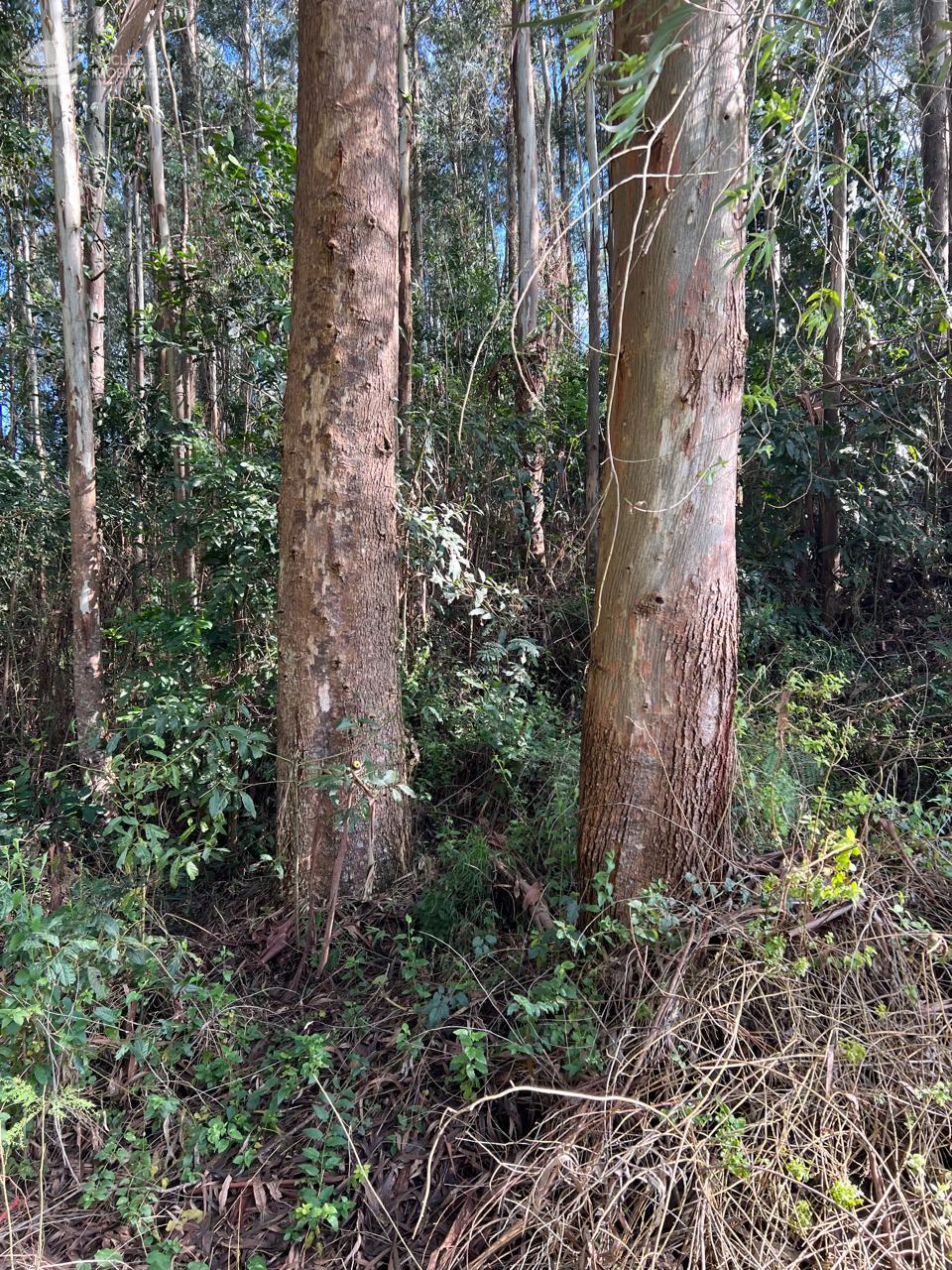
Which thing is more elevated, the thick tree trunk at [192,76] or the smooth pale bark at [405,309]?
the thick tree trunk at [192,76]

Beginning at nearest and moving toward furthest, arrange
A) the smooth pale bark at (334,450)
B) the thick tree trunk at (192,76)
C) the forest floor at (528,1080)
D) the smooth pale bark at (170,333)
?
1. the forest floor at (528,1080)
2. the smooth pale bark at (334,450)
3. the smooth pale bark at (170,333)
4. the thick tree trunk at (192,76)

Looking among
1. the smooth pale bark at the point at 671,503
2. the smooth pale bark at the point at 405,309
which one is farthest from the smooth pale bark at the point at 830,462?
the smooth pale bark at the point at 671,503

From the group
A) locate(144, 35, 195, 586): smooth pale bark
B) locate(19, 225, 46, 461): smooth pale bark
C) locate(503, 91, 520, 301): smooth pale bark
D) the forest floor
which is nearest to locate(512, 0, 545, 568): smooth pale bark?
locate(503, 91, 520, 301): smooth pale bark

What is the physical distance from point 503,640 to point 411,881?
1911 mm

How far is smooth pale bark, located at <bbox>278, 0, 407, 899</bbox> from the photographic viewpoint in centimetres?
311

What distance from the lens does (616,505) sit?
2.42 m

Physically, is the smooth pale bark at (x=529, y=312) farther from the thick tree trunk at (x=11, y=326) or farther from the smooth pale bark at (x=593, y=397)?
the thick tree trunk at (x=11, y=326)

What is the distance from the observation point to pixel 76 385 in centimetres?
446

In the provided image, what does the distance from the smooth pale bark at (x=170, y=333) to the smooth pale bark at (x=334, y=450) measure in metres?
1.61

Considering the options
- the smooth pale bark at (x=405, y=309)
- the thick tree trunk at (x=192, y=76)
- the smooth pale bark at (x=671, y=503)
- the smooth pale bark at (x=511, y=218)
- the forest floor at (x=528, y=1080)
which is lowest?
the forest floor at (x=528, y=1080)

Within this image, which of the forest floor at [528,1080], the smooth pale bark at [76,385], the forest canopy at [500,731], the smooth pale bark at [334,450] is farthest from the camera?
the smooth pale bark at [76,385]

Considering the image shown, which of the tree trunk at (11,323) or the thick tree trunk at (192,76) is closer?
the tree trunk at (11,323)

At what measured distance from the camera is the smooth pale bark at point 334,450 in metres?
3.11

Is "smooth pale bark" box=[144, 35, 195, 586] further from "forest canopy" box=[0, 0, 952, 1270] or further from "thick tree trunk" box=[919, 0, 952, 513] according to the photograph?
"thick tree trunk" box=[919, 0, 952, 513]
